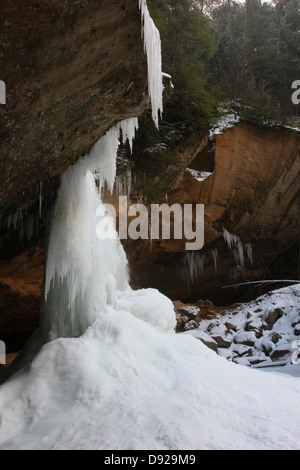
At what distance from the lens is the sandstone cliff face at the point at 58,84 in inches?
105

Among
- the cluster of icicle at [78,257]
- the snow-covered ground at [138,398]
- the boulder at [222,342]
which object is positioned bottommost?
the boulder at [222,342]

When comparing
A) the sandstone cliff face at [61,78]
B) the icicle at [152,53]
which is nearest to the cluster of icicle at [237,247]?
the icicle at [152,53]

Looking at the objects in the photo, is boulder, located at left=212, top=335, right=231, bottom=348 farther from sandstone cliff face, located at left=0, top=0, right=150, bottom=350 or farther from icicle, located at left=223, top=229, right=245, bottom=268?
sandstone cliff face, located at left=0, top=0, right=150, bottom=350

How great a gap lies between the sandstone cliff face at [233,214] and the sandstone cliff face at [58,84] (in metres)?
4.58

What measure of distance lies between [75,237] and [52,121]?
176 cm

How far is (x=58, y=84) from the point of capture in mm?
3182

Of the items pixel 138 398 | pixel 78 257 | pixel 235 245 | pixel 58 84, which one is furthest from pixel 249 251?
pixel 58 84

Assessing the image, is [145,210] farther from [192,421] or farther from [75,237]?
[192,421]

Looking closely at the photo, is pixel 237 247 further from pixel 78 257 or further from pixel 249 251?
Result: pixel 78 257

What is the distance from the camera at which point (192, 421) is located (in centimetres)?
291

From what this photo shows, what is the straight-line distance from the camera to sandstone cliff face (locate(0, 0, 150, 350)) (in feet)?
8.79

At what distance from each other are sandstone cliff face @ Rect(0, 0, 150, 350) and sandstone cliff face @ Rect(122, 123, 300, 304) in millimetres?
4578

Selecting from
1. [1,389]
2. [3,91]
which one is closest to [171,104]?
[3,91]

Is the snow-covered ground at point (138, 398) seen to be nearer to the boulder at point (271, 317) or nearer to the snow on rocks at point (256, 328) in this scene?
the snow on rocks at point (256, 328)
